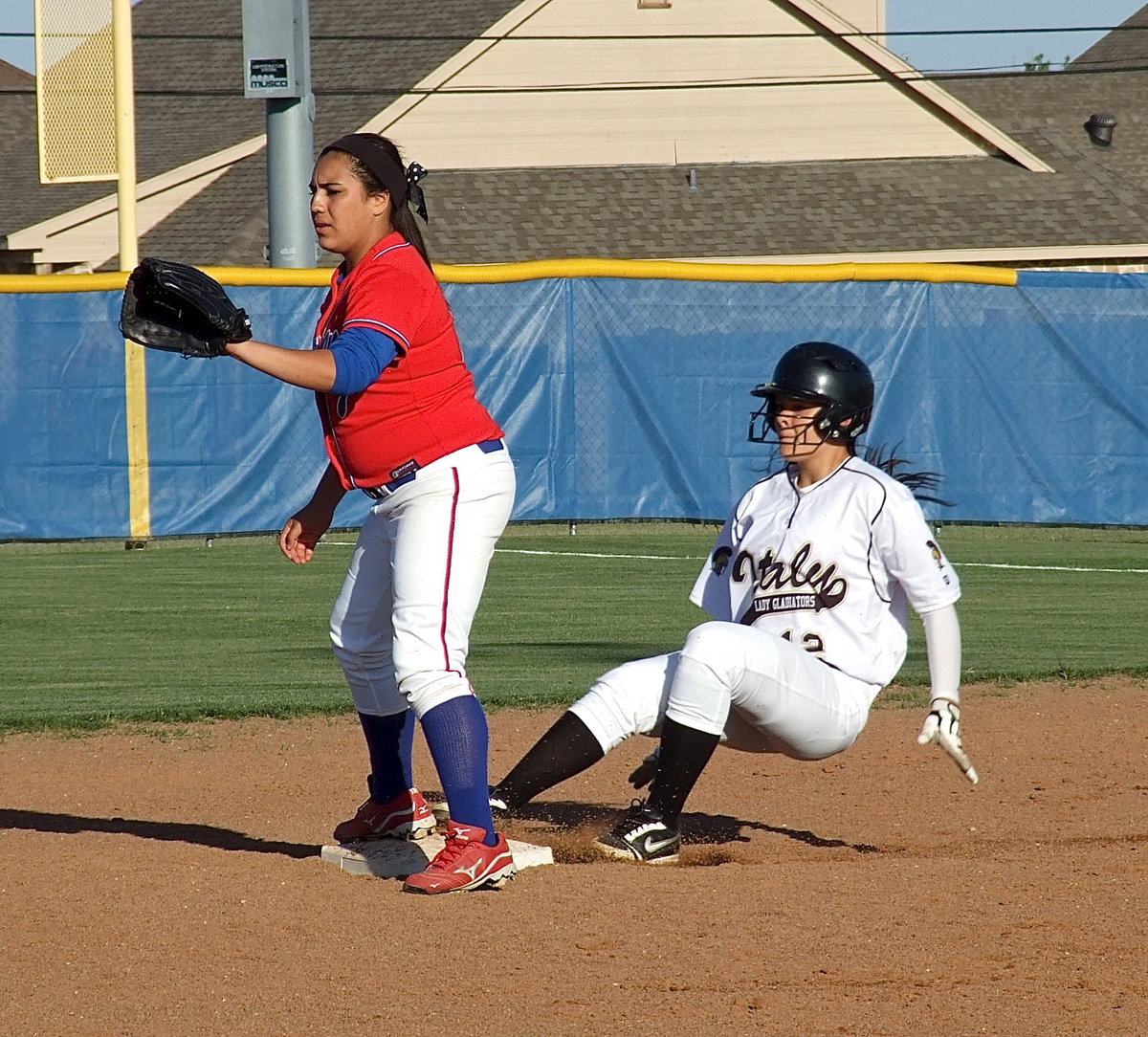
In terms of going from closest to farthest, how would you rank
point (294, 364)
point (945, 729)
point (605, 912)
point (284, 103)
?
point (294, 364)
point (605, 912)
point (945, 729)
point (284, 103)

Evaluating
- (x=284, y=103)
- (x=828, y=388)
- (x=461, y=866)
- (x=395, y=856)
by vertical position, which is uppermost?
(x=284, y=103)

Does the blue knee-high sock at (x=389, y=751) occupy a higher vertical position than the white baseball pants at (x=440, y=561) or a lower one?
lower

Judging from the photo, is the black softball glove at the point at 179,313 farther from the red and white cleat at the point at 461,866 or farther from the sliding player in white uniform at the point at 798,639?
the sliding player in white uniform at the point at 798,639

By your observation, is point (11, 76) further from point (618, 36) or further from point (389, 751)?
point (389, 751)

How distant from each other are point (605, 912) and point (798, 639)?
3.06 feet

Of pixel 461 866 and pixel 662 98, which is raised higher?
pixel 662 98

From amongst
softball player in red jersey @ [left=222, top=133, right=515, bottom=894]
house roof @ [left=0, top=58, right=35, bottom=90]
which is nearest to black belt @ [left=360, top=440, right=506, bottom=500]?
softball player in red jersey @ [left=222, top=133, right=515, bottom=894]

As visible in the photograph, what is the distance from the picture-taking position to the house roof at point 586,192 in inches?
795

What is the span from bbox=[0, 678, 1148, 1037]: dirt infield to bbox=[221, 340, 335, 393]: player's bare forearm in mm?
1142

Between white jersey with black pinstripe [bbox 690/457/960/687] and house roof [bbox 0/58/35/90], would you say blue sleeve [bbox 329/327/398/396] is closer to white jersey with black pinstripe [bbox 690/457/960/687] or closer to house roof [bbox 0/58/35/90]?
white jersey with black pinstripe [bbox 690/457/960/687]

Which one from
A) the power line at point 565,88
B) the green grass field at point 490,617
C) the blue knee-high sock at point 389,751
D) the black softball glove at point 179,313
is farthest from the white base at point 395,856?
the power line at point 565,88

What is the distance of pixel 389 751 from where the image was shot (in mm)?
4457

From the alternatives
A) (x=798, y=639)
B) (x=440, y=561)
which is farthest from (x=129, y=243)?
(x=440, y=561)

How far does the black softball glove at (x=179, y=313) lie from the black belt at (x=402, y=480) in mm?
457
